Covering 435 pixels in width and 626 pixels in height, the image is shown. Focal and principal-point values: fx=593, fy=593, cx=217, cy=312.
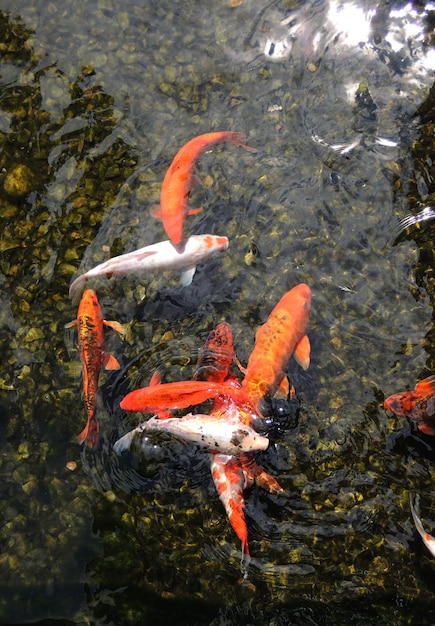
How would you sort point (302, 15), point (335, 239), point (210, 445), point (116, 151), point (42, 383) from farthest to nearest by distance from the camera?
point (302, 15) < point (116, 151) < point (335, 239) < point (42, 383) < point (210, 445)

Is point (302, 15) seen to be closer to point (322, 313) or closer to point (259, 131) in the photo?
point (259, 131)

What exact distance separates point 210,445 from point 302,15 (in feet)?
15.3

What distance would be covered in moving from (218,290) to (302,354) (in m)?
0.95

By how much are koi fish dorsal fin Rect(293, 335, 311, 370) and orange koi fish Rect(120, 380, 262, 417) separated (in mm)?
618

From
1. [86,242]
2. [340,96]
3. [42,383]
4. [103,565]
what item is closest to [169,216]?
[86,242]

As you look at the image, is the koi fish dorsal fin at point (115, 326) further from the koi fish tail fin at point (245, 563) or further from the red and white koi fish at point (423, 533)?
the red and white koi fish at point (423, 533)

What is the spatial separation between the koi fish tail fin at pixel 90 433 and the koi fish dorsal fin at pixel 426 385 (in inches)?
100

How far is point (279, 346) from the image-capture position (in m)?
4.63

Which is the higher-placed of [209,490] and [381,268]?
[381,268]

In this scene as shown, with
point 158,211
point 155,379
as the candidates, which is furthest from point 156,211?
point 155,379

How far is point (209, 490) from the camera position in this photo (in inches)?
173

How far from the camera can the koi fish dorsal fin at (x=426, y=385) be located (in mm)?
4621

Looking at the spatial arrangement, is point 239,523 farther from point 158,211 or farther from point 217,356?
point 158,211

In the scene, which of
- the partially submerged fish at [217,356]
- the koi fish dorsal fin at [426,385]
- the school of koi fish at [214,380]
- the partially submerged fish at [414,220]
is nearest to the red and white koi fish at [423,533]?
the school of koi fish at [214,380]
